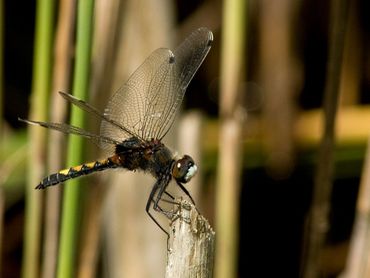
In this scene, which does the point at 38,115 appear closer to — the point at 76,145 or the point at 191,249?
the point at 76,145

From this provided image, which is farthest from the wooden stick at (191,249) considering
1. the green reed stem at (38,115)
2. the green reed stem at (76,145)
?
the green reed stem at (38,115)

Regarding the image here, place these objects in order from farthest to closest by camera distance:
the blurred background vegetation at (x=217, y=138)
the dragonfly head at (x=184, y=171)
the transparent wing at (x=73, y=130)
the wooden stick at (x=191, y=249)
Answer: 1. the dragonfly head at (x=184, y=171)
2. the blurred background vegetation at (x=217, y=138)
3. the transparent wing at (x=73, y=130)
4. the wooden stick at (x=191, y=249)

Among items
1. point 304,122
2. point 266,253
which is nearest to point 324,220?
point 304,122

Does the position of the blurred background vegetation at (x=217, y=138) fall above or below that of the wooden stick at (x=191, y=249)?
above

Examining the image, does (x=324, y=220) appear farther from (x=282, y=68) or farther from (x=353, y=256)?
(x=282, y=68)

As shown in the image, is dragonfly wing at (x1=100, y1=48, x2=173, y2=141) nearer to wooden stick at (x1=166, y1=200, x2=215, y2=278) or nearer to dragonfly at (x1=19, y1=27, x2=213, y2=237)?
dragonfly at (x1=19, y1=27, x2=213, y2=237)

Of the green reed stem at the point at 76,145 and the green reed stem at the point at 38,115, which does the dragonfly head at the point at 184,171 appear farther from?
the green reed stem at the point at 76,145

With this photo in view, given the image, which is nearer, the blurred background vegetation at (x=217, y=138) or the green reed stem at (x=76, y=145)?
the green reed stem at (x=76, y=145)

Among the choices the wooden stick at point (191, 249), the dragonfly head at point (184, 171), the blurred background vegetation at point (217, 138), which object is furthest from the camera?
the dragonfly head at point (184, 171)
